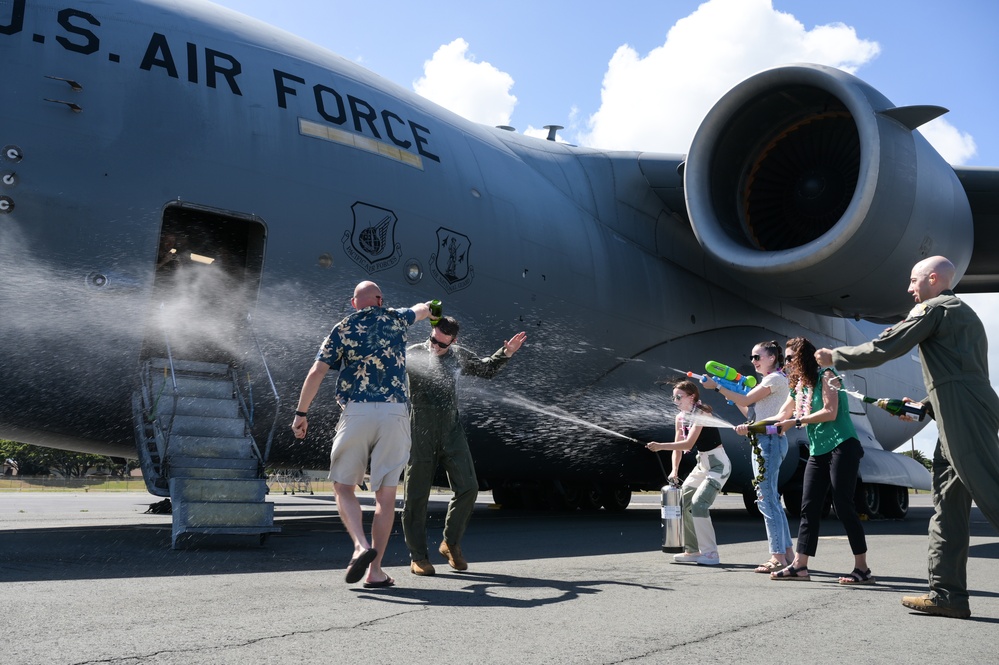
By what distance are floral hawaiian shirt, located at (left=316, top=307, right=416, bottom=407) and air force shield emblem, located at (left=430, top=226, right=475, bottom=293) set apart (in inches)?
131

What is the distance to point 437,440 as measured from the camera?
5.22 m

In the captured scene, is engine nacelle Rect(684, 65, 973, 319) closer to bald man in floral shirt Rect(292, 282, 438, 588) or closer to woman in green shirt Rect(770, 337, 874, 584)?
woman in green shirt Rect(770, 337, 874, 584)

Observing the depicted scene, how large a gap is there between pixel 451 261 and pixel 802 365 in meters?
3.79

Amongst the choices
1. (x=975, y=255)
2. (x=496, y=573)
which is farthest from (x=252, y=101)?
(x=975, y=255)

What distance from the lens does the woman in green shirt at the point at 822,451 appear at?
4930mm

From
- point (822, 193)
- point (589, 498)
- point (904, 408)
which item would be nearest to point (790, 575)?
point (904, 408)

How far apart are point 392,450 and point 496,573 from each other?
1.02 meters

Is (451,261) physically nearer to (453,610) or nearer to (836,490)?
(836,490)

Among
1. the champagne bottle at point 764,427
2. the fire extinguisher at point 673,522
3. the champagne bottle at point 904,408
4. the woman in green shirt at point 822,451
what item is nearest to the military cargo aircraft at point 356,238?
the fire extinguisher at point 673,522

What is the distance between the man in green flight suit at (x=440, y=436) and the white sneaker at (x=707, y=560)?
165 centimetres

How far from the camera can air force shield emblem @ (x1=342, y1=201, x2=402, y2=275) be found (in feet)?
24.2

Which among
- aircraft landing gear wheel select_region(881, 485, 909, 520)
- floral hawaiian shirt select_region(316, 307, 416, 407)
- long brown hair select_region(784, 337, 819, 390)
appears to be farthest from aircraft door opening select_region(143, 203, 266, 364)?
aircraft landing gear wheel select_region(881, 485, 909, 520)

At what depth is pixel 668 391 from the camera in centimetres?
1118

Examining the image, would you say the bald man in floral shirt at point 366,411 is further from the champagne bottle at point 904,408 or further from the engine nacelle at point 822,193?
the engine nacelle at point 822,193
